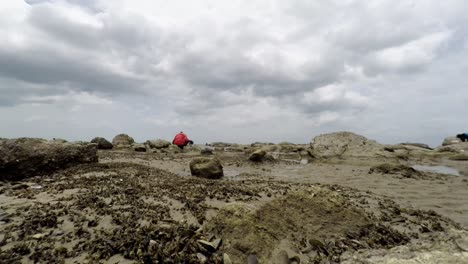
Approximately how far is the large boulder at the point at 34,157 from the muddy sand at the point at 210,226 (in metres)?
1.30

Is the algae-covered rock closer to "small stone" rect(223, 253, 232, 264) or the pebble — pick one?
"small stone" rect(223, 253, 232, 264)

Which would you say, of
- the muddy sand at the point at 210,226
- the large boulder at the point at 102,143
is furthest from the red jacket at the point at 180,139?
the muddy sand at the point at 210,226

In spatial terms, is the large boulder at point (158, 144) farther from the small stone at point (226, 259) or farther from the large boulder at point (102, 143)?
the small stone at point (226, 259)

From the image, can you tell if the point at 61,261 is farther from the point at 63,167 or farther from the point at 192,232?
the point at 63,167

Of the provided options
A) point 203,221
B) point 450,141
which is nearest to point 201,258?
point 203,221

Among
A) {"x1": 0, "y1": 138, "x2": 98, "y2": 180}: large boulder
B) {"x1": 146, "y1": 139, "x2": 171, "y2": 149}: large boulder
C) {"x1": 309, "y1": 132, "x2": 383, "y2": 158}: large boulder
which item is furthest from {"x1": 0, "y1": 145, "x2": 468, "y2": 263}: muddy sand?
{"x1": 146, "y1": 139, "x2": 171, "y2": 149}: large boulder

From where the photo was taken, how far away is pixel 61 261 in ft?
12.7

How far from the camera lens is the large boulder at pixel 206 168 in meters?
10.6

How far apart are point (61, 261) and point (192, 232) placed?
1.87m

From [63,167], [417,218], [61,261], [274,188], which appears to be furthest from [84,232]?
[417,218]

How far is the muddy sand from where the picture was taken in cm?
414

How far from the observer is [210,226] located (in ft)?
15.6

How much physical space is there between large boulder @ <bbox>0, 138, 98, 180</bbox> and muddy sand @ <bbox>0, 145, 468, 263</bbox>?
130 centimetres

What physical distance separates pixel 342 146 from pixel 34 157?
17293 millimetres
